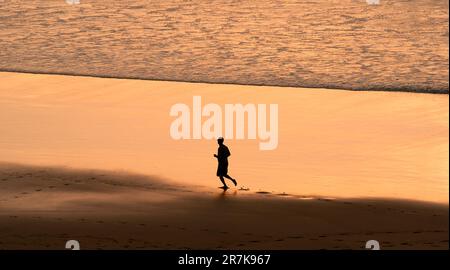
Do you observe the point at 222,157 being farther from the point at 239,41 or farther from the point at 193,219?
the point at 239,41

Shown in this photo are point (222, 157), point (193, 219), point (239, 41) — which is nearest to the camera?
point (193, 219)

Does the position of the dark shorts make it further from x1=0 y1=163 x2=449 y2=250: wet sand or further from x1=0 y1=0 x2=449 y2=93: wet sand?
x1=0 y1=0 x2=449 y2=93: wet sand

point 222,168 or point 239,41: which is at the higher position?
point 239,41

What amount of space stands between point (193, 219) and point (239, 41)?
28.1 meters

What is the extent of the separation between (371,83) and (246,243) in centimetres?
2211

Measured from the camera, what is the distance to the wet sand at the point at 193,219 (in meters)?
22.5

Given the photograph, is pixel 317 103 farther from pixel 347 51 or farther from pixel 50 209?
pixel 50 209

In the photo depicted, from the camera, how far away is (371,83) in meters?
43.6

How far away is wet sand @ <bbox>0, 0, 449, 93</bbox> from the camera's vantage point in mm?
45688

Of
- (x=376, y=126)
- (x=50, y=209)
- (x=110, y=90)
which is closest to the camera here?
(x=50, y=209)

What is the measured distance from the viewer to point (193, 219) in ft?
79.8

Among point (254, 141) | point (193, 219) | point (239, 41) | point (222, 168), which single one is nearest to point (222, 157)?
point (222, 168)

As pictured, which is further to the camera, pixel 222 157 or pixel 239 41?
pixel 239 41
